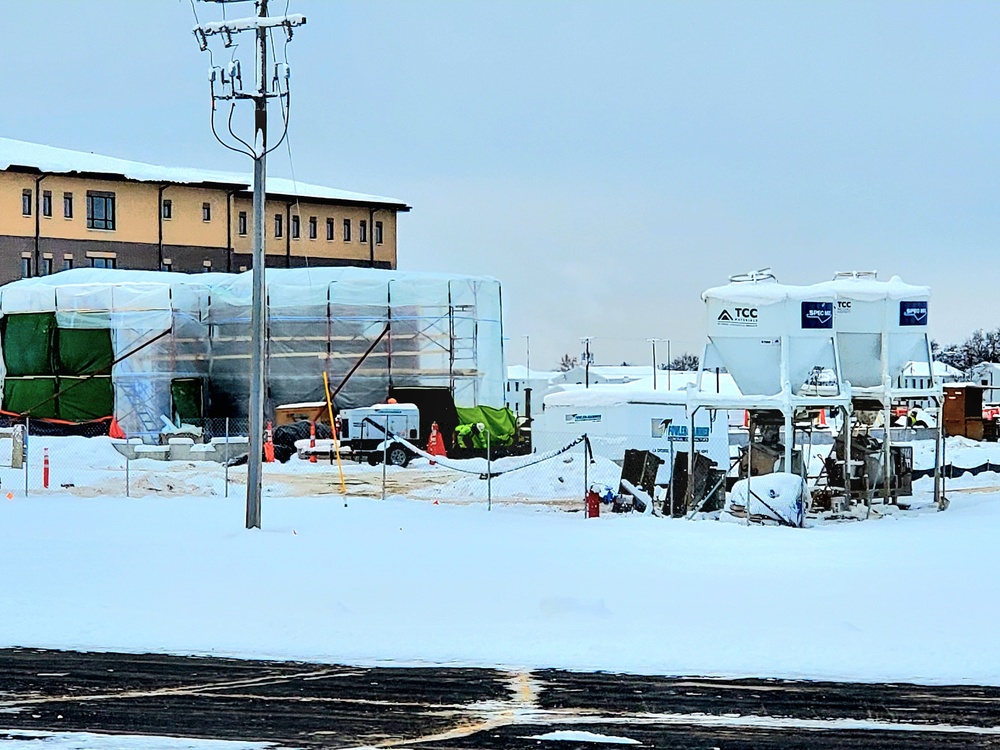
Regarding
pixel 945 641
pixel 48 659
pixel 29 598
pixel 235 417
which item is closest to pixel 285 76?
pixel 29 598

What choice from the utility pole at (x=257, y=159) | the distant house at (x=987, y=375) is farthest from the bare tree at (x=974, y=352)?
the utility pole at (x=257, y=159)

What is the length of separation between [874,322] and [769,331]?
9.22ft

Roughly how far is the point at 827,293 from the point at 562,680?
Answer: 17.0 meters

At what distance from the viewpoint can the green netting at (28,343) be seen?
165ft

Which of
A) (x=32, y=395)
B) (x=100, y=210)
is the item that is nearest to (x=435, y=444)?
(x=32, y=395)

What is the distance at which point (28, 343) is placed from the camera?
50.8m

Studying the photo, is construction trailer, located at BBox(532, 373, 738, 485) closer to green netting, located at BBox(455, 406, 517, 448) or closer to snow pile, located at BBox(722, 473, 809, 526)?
green netting, located at BBox(455, 406, 517, 448)

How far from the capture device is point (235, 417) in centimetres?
5038

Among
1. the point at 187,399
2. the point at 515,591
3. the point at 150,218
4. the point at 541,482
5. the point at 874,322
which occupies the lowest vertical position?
the point at 515,591

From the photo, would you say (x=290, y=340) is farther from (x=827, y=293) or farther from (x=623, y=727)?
(x=623, y=727)

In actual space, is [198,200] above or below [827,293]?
above

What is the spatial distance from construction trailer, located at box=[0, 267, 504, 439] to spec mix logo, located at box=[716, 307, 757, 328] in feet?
76.3

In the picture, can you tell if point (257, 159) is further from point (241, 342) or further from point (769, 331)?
point (241, 342)

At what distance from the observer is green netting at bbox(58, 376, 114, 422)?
1951 inches
